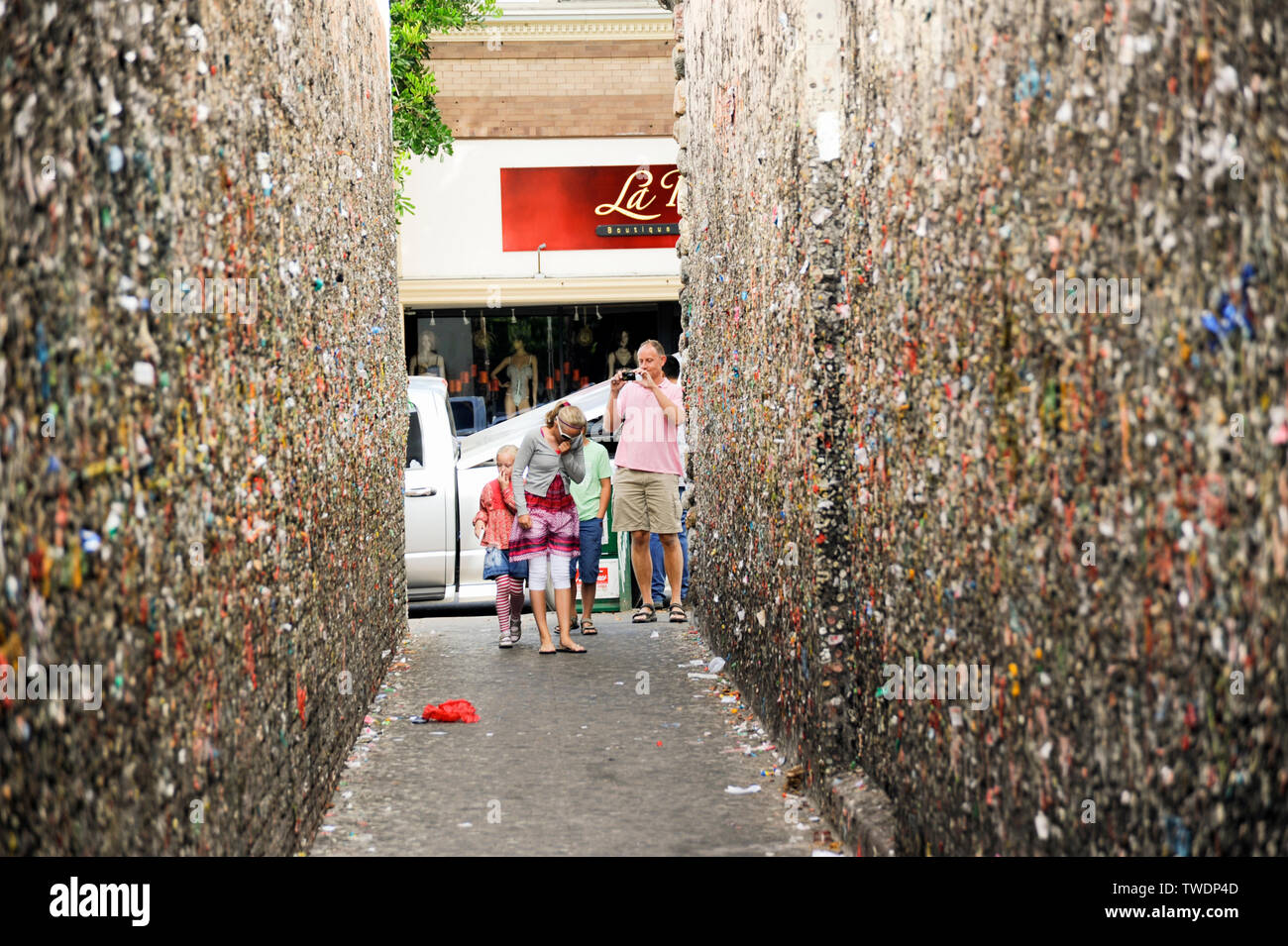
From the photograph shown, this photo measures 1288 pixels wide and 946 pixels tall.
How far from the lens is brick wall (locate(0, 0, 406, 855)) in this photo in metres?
2.35

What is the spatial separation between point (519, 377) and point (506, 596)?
27.6 feet

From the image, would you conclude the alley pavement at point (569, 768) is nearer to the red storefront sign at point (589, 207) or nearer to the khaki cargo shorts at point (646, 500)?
the khaki cargo shorts at point (646, 500)

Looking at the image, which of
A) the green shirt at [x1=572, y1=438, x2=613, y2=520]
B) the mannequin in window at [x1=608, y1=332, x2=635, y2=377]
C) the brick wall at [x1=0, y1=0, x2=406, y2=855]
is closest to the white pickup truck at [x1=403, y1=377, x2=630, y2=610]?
the green shirt at [x1=572, y1=438, x2=613, y2=520]

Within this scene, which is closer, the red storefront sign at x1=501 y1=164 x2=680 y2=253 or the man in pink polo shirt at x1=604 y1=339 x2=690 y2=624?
the man in pink polo shirt at x1=604 y1=339 x2=690 y2=624

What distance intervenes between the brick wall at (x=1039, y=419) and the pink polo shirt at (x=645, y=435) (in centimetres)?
405

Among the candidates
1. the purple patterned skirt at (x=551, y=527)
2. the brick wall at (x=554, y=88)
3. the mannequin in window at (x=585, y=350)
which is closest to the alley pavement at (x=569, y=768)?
the purple patterned skirt at (x=551, y=527)

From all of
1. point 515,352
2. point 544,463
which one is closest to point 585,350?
point 515,352

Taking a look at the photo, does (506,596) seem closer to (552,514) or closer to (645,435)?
(552,514)

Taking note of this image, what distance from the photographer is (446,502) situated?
33.6 feet

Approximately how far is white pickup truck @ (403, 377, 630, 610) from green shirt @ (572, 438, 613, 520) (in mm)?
732

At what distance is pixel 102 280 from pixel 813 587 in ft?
10.3

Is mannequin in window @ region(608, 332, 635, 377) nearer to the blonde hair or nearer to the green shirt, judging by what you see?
the green shirt

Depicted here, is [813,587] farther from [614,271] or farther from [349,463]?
[614,271]
